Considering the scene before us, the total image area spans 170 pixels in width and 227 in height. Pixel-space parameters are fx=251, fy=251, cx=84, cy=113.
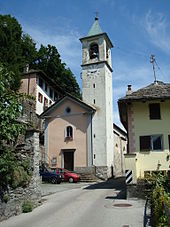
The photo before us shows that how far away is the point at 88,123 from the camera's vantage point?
1092 inches

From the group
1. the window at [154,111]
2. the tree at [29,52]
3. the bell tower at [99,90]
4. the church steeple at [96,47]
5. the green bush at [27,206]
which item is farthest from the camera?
the tree at [29,52]

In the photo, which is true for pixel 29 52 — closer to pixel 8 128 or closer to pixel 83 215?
pixel 8 128

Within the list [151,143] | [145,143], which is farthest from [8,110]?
[151,143]

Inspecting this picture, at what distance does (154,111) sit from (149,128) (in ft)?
3.95

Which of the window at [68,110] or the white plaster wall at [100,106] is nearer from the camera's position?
the white plaster wall at [100,106]

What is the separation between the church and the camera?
2692 centimetres

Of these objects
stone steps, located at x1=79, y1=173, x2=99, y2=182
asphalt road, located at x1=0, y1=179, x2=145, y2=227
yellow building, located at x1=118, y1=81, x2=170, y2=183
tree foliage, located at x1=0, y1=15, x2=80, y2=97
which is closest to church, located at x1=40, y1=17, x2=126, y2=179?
stone steps, located at x1=79, y1=173, x2=99, y2=182

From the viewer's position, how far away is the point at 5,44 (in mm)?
32938

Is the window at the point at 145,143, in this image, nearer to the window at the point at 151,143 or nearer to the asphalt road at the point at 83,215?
the window at the point at 151,143

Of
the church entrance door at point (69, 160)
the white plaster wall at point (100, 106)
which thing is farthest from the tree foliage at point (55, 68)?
the church entrance door at point (69, 160)

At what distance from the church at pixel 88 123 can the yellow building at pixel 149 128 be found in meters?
10.4

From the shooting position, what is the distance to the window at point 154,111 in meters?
16.7

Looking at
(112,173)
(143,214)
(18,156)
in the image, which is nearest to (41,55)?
(112,173)

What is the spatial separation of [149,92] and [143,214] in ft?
31.1
